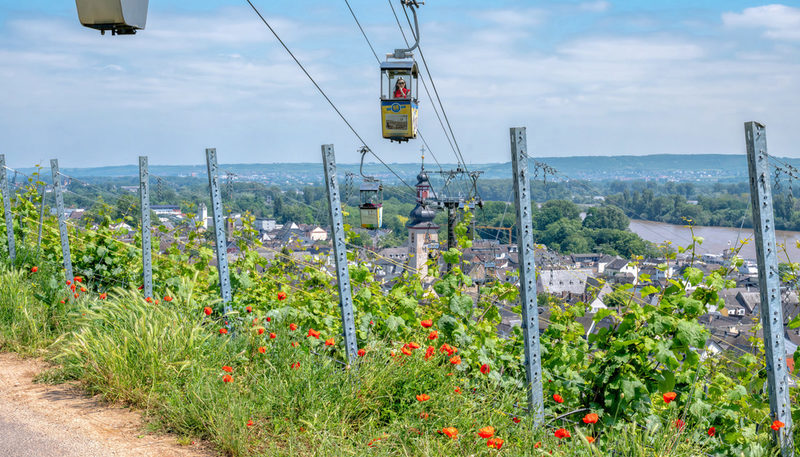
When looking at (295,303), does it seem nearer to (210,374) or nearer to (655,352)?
(210,374)

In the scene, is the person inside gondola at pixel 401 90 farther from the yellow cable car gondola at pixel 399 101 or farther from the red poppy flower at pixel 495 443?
the red poppy flower at pixel 495 443

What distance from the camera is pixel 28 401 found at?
4.44 meters

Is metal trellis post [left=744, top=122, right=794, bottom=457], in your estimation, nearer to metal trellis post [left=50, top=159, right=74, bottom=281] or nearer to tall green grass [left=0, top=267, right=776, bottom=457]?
tall green grass [left=0, top=267, right=776, bottom=457]

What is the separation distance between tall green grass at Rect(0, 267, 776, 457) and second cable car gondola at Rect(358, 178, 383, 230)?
15.1m

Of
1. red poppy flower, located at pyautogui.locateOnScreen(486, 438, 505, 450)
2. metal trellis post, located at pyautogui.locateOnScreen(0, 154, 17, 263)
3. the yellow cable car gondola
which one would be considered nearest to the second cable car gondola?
the yellow cable car gondola

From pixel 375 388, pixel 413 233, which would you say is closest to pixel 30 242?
pixel 375 388

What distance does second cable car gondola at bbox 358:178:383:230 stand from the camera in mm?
20234

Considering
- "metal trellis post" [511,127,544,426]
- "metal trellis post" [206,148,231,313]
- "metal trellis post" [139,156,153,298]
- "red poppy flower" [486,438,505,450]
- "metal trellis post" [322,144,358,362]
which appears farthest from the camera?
"metal trellis post" [139,156,153,298]

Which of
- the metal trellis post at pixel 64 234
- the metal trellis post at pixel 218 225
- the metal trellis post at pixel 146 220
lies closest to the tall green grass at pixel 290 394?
the metal trellis post at pixel 218 225

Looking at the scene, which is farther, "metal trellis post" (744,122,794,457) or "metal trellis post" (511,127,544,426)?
"metal trellis post" (511,127,544,426)

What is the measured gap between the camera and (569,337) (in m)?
4.34

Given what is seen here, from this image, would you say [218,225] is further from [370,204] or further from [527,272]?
[370,204]

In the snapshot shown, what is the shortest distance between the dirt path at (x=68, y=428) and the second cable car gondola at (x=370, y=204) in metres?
15.4

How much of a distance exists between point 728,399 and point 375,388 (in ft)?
6.63
